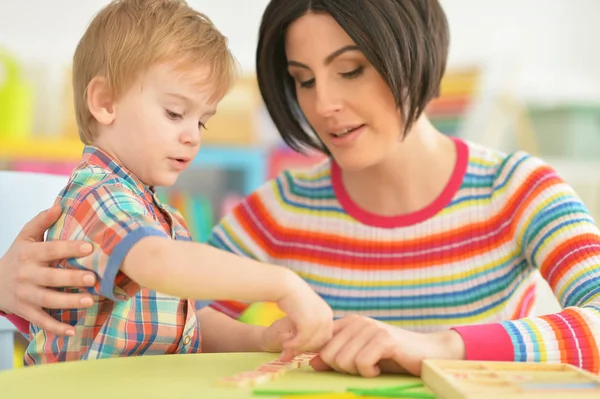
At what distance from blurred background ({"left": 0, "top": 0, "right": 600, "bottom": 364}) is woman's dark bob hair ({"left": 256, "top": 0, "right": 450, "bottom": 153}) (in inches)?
70.1

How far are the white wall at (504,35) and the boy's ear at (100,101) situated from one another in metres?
2.84

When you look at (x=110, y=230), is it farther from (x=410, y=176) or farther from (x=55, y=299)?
(x=410, y=176)

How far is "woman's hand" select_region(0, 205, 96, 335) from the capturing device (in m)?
0.92

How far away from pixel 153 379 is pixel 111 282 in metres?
0.13

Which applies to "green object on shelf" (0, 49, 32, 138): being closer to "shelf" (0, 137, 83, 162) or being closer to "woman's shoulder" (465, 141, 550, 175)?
"shelf" (0, 137, 83, 162)

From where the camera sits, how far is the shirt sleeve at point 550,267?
3.07ft

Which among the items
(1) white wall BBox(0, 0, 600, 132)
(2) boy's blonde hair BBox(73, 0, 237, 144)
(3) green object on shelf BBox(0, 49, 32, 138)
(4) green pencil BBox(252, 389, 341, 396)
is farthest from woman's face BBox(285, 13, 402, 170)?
(1) white wall BBox(0, 0, 600, 132)

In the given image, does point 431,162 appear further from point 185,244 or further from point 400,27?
point 185,244

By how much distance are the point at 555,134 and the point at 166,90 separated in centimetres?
344

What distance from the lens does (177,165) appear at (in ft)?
3.66

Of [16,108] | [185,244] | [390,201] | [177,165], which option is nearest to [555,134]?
[16,108]

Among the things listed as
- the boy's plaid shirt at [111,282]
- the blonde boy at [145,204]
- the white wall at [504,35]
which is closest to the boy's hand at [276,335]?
the blonde boy at [145,204]

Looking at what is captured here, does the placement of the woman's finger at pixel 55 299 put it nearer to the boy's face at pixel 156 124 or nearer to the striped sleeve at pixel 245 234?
the boy's face at pixel 156 124

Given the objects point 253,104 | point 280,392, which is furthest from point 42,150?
point 280,392
